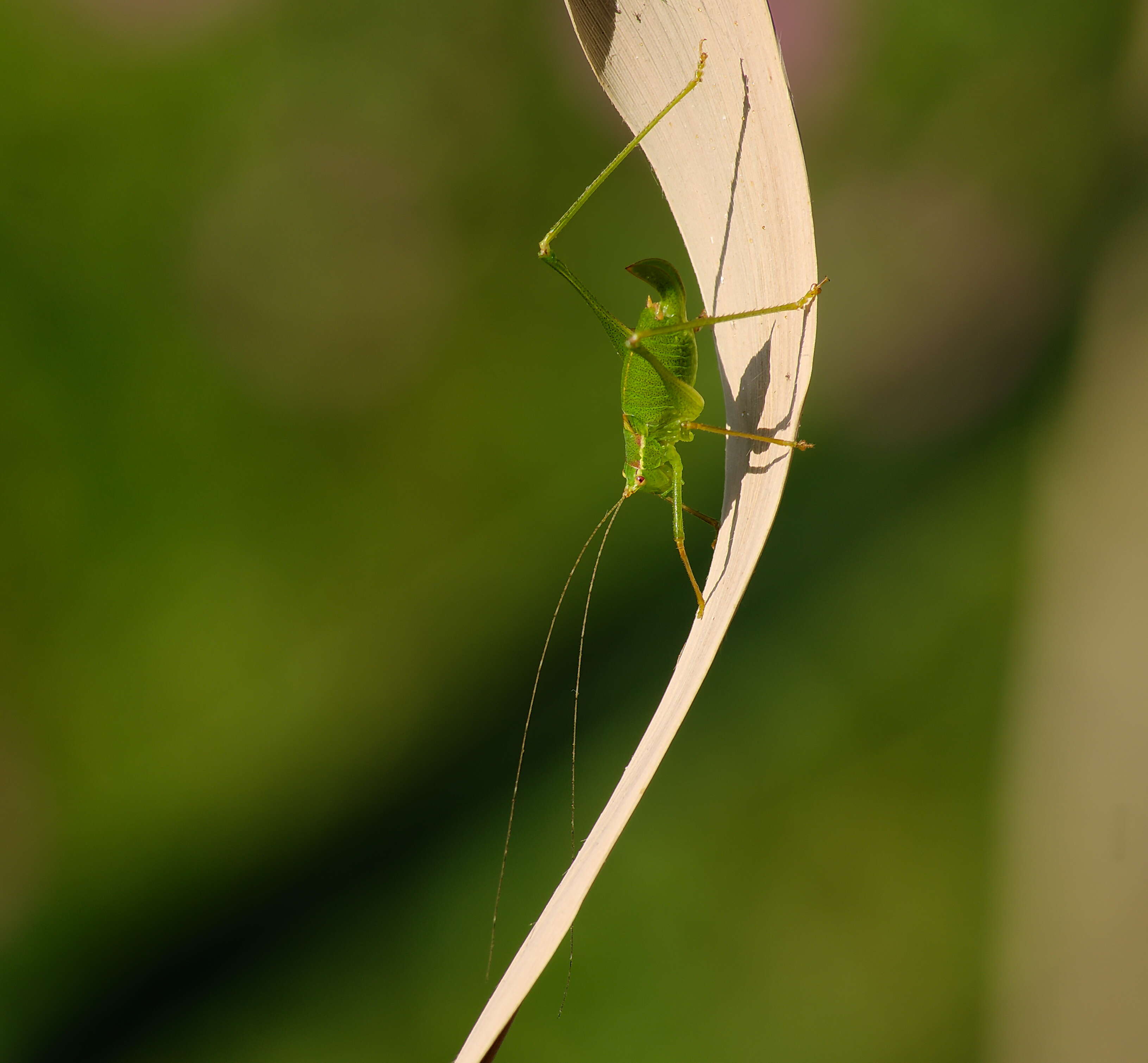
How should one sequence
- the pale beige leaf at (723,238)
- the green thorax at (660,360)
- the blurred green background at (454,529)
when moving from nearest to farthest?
the pale beige leaf at (723,238), the green thorax at (660,360), the blurred green background at (454,529)

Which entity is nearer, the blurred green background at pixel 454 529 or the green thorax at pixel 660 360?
the green thorax at pixel 660 360

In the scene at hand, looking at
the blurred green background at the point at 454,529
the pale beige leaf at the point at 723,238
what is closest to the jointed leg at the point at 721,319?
the pale beige leaf at the point at 723,238

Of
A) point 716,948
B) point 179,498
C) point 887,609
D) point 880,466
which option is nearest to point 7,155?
point 179,498

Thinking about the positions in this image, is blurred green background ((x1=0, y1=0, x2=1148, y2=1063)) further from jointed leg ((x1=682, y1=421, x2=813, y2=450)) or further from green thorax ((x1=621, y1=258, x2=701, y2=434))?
jointed leg ((x1=682, y1=421, x2=813, y2=450))

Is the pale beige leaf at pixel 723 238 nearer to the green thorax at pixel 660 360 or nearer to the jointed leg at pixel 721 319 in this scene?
the jointed leg at pixel 721 319

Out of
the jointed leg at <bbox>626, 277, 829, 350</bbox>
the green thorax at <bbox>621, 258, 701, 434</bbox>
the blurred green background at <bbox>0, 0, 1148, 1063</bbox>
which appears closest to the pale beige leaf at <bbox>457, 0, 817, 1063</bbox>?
the jointed leg at <bbox>626, 277, 829, 350</bbox>

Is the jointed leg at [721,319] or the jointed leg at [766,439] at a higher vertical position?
the jointed leg at [721,319]

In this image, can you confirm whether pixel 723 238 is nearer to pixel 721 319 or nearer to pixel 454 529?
pixel 721 319
